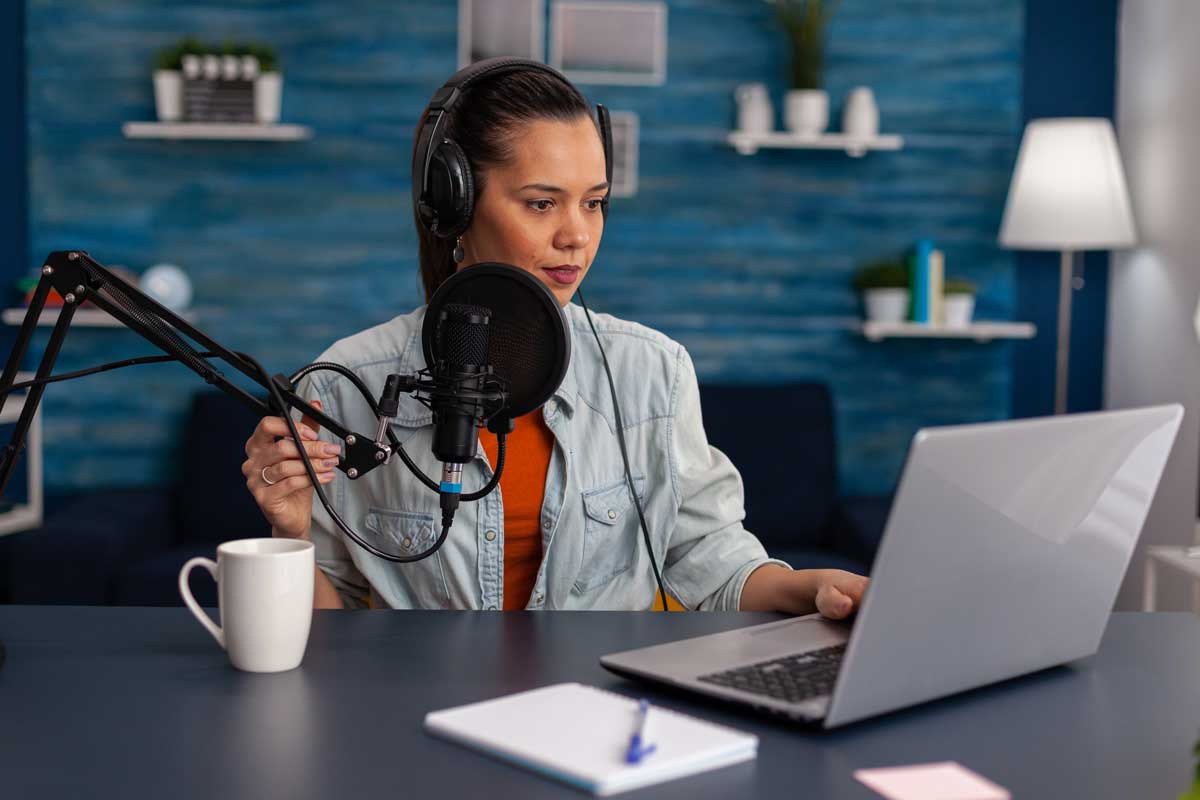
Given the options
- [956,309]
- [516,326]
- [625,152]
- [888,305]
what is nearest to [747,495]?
[888,305]

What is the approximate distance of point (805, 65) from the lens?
360cm

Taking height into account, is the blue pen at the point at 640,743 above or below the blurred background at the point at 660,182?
below

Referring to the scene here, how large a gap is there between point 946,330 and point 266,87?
198 cm

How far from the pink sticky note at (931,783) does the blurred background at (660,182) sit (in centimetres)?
273

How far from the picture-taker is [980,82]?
3.77 m

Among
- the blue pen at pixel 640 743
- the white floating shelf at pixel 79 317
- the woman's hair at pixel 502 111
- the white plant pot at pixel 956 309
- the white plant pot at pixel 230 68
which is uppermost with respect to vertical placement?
the white plant pot at pixel 230 68

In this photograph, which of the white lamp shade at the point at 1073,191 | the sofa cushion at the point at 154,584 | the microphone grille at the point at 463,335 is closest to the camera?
the microphone grille at the point at 463,335

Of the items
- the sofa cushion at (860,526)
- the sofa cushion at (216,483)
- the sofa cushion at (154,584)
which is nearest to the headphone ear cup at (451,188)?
the sofa cushion at (154,584)

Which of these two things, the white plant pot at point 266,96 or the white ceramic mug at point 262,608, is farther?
the white plant pot at point 266,96

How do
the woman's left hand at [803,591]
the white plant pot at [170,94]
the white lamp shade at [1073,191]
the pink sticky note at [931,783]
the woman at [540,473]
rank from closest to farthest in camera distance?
1. the pink sticky note at [931,783]
2. the woman's left hand at [803,591]
3. the woman at [540,473]
4. the white lamp shade at [1073,191]
5. the white plant pot at [170,94]

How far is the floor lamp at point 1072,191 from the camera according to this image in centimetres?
340

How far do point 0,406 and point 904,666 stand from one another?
2.45 ft

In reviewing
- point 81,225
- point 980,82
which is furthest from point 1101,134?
point 81,225

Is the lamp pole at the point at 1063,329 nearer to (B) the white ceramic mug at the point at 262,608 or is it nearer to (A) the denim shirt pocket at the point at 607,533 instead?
(A) the denim shirt pocket at the point at 607,533
